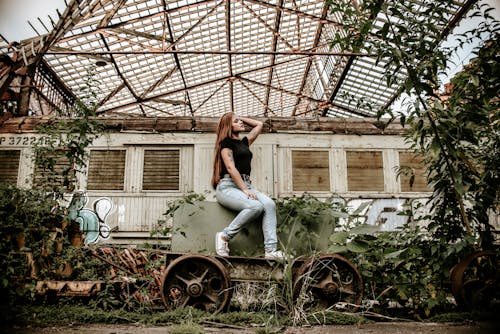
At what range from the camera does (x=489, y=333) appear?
309cm

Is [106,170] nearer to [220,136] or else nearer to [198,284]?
[220,136]

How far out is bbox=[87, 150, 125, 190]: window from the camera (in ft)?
31.6

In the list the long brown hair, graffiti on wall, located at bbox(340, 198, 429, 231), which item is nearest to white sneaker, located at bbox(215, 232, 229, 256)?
the long brown hair

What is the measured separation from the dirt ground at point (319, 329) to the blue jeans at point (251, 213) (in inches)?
35.8

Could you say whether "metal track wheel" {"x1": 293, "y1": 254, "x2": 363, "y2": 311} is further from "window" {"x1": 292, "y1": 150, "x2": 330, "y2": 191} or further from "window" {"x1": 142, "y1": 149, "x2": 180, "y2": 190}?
"window" {"x1": 142, "y1": 149, "x2": 180, "y2": 190}

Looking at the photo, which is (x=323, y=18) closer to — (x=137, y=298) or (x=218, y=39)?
(x=218, y=39)

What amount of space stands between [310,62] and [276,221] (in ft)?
37.7

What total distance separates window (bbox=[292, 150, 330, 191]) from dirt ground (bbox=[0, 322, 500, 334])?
6125 millimetres

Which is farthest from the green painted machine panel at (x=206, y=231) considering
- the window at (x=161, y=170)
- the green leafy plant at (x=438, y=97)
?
the window at (x=161, y=170)

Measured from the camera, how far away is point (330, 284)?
3900 millimetres

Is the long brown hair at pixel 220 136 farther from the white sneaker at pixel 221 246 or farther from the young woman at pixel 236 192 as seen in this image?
the white sneaker at pixel 221 246

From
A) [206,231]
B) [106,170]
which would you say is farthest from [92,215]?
[206,231]

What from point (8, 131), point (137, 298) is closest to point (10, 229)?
point (137, 298)

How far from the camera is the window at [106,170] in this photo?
9.63m
